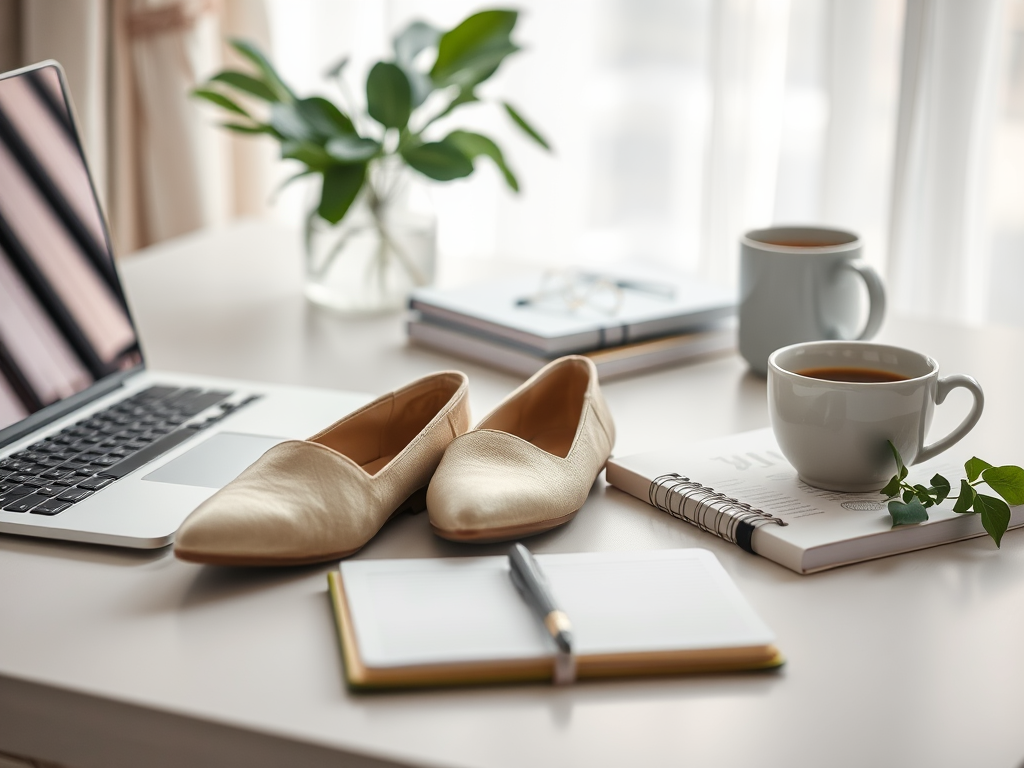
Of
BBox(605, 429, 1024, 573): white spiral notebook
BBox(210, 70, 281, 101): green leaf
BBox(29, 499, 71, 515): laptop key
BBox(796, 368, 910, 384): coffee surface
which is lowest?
BBox(605, 429, 1024, 573): white spiral notebook

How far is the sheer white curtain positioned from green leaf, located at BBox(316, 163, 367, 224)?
0.32 metres

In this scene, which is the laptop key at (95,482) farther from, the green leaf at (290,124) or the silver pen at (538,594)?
the green leaf at (290,124)

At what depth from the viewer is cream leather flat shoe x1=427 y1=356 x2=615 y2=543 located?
1.99 feet

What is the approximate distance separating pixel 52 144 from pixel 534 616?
1.89ft

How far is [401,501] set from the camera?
25.8 inches

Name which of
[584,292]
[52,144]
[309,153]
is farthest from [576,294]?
[52,144]

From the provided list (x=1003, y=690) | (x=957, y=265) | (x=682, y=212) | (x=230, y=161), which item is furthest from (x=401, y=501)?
(x=230, y=161)

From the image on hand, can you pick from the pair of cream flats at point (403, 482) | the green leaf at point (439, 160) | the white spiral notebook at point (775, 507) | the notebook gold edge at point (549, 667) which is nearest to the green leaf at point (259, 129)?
the green leaf at point (439, 160)

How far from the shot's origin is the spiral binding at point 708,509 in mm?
631

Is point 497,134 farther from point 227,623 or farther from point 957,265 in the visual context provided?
point 227,623

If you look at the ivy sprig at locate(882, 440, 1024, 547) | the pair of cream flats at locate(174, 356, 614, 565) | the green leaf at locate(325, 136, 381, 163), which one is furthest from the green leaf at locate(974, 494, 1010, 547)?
the green leaf at locate(325, 136, 381, 163)

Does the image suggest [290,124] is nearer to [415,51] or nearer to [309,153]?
[309,153]

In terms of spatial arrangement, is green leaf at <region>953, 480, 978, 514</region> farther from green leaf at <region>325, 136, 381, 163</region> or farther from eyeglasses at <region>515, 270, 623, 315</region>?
green leaf at <region>325, 136, 381, 163</region>

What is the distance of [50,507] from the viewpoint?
655mm
